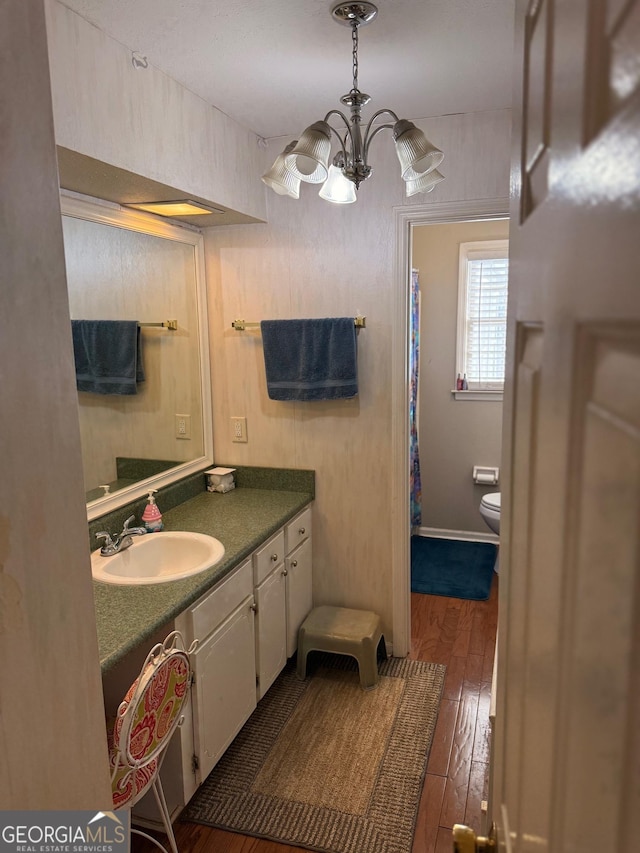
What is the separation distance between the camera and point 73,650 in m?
0.96

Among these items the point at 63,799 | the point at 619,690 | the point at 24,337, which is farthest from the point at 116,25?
the point at 619,690

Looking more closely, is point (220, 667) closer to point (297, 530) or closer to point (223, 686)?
point (223, 686)

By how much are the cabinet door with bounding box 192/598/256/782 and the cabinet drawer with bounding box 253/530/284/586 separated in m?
0.12

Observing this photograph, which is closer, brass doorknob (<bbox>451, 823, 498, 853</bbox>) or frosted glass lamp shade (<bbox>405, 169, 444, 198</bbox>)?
brass doorknob (<bbox>451, 823, 498, 853</bbox>)

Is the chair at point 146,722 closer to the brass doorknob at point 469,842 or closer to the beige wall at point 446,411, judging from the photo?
the brass doorknob at point 469,842

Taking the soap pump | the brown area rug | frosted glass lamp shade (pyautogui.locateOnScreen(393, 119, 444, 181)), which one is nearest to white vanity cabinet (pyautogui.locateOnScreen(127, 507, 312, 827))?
the brown area rug

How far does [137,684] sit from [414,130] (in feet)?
5.58

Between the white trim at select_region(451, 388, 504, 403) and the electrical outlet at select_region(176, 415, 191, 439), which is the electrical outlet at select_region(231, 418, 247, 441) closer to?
the electrical outlet at select_region(176, 415, 191, 439)

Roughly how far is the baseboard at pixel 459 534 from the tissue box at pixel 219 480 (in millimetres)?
1947

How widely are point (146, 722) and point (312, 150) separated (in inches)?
63.3

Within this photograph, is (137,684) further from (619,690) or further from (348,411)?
(348,411)

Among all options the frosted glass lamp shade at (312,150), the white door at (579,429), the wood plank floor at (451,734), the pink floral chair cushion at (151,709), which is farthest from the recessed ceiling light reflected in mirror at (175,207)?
the wood plank floor at (451,734)

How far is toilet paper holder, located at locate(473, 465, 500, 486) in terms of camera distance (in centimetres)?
420

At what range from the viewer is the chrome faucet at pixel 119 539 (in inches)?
86.0
